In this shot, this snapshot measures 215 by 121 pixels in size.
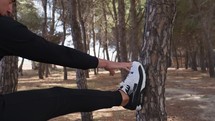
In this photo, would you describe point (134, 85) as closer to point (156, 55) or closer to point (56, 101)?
point (156, 55)

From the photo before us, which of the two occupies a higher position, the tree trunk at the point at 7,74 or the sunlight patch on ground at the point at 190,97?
the tree trunk at the point at 7,74

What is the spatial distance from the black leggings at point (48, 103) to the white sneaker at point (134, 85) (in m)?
0.35

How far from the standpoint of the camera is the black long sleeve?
3.53m

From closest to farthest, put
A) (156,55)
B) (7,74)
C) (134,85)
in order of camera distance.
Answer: (134,85)
(156,55)
(7,74)

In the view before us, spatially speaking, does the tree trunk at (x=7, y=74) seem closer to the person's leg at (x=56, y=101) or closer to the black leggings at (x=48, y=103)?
the person's leg at (x=56, y=101)

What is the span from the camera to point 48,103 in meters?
3.63

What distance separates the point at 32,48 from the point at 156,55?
2.17 metres

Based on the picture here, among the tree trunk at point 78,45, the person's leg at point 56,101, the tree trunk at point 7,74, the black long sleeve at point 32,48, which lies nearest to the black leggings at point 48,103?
the person's leg at point 56,101

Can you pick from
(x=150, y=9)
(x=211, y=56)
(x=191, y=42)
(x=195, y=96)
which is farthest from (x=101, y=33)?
(x=150, y=9)

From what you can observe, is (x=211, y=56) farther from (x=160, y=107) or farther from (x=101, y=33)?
(x=160, y=107)

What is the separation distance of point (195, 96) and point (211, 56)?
1467 cm

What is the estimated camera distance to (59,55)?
12.8 ft

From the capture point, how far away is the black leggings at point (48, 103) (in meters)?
3.38

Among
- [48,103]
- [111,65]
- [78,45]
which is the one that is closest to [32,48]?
[48,103]
